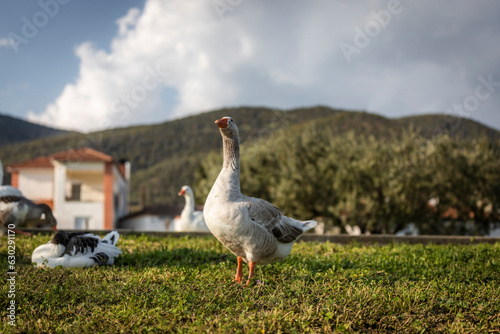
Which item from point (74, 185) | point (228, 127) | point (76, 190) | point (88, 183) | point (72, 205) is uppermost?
point (228, 127)

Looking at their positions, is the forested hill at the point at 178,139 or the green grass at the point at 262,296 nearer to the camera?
the green grass at the point at 262,296

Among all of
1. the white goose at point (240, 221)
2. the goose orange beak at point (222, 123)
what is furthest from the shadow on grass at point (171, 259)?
the goose orange beak at point (222, 123)

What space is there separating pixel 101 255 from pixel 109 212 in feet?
114

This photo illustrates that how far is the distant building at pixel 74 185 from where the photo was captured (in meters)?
38.8

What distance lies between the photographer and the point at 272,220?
18.2ft

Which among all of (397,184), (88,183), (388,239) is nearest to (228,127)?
(388,239)

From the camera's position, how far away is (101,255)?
21.8ft

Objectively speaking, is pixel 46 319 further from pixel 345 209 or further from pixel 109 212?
pixel 109 212

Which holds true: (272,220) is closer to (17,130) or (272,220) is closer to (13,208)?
(13,208)

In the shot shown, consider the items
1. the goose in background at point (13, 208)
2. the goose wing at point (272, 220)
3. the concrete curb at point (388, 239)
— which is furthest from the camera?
the concrete curb at point (388, 239)

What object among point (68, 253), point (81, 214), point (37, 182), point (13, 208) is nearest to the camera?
point (68, 253)

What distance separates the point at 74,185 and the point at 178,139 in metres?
58.3

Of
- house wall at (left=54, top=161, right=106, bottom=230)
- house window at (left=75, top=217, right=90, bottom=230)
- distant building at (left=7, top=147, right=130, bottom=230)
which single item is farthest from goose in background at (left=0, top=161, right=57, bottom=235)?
house window at (left=75, top=217, right=90, bottom=230)

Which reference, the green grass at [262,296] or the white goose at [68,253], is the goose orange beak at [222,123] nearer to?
the green grass at [262,296]
